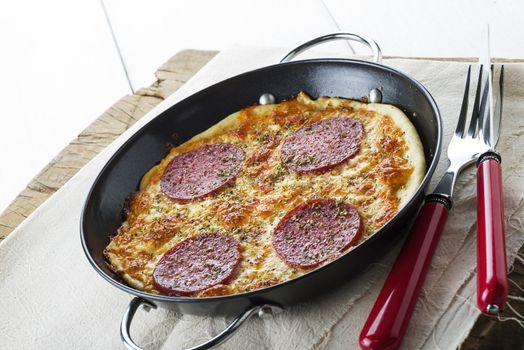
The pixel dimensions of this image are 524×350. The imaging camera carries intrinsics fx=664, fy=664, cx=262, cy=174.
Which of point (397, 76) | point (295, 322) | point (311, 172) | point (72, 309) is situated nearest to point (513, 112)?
point (397, 76)

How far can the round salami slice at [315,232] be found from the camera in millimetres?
2234

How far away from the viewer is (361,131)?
2771 millimetres

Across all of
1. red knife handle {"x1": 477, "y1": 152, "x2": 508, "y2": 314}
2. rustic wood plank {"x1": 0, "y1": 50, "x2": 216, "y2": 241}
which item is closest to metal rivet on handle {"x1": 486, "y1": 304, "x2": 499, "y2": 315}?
red knife handle {"x1": 477, "y1": 152, "x2": 508, "y2": 314}

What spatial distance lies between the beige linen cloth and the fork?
106mm

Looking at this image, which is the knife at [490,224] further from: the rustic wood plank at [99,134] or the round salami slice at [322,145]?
the rustic wood plank at [99,134]

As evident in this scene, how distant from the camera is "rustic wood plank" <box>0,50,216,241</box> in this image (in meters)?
3.31

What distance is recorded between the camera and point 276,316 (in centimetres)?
226

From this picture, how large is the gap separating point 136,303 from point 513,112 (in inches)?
69.3

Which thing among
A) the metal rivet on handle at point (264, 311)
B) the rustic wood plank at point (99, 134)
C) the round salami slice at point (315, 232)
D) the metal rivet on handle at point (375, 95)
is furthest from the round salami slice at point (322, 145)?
the rustic wood plank at point (99, 134)

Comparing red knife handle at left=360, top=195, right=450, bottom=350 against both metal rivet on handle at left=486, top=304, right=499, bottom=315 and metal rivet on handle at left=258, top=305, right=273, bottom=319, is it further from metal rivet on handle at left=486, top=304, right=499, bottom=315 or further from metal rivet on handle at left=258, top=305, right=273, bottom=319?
metal rivet on handle at left=258, top=305, right=273, bottom=319

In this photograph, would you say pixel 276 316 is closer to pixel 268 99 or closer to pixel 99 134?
pixel 268 99

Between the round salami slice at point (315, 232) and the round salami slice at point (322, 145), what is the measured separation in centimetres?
28

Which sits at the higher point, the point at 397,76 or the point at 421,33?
the point at 397,76

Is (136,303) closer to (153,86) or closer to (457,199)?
(457,199)
